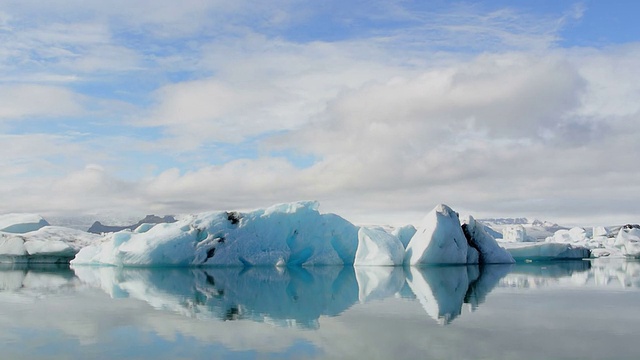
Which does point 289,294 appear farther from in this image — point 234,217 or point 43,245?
point 43,245

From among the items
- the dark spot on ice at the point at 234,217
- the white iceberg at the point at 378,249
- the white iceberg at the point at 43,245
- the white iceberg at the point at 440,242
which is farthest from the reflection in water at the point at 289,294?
the white iceberg at the point at 43,245

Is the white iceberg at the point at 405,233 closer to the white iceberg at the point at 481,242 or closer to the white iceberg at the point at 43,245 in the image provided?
the white iceberg at the point at 481,242

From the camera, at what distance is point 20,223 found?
128 ft

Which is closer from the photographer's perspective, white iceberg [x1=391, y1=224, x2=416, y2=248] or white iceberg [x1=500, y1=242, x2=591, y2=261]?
white iceberg [x1=391, y1=224, x2=416, y2=248]

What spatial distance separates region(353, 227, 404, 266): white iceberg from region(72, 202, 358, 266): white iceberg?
4.34 feet

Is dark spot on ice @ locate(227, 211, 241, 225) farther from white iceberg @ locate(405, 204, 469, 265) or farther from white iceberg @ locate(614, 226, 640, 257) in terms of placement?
white iceberg @ locate(614, 226, 640, 257)

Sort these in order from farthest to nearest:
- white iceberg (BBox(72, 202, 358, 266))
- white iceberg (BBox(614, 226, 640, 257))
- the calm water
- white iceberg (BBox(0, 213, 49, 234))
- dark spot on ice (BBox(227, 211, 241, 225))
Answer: white iceberg (BBox(0, 213, 49, 234))
white iceberg (BBox(614, 226, 640, 257))
dark spot on ice (BBox(227, 211, 241, 225))
white iceberg (BBox(72, 202, 358, 266))
the calm water

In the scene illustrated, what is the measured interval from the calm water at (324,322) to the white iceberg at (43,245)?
18.3 metres

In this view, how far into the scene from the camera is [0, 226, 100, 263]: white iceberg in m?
31.7

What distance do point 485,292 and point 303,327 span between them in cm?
613

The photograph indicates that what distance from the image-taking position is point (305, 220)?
87.1 feet

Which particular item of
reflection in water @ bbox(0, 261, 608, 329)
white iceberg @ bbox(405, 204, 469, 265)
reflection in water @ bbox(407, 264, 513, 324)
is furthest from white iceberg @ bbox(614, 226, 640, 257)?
reflection in water @ bbox(407, 264, 513, 324)

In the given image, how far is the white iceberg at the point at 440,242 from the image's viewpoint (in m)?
24.8

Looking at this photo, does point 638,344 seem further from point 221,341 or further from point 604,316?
point 221,341
